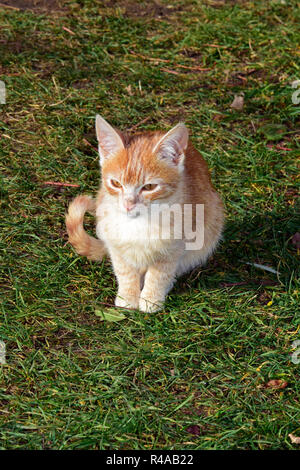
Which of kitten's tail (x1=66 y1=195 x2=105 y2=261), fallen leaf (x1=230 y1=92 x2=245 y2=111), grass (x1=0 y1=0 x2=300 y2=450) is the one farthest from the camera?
fallen leaf (x1=230 y1=92 x2=245 y2=111)

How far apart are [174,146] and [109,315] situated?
0.97 m

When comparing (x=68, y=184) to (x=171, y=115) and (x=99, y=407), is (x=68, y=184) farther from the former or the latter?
(x=99, y=407)

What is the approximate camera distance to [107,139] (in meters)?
3.07

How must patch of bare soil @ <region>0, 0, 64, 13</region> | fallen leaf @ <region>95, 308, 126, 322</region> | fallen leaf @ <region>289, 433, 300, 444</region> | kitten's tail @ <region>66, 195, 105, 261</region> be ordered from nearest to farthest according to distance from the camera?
fallen leaf @ <region>289, 433, 300, 444</region>, fallen leaf @ <region>95, 308, 126, 322</region>, kitten's tail @ <region>66, 195, 105, 261</region>, patch of bare soil @ <region>0, 0, 64, 13</region>

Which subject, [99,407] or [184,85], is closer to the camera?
[99,407]

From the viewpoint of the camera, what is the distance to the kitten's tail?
3.45 m

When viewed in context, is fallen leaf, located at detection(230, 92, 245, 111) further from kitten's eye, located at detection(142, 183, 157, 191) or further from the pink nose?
the pink nose

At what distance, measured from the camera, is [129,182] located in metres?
2.97

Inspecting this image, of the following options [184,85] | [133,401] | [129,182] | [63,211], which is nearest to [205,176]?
[129,182]

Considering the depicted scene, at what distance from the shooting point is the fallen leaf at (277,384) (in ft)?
9.61

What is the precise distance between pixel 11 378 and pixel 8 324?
13.5 inches

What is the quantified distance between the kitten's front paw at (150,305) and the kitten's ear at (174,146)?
29.5 inches

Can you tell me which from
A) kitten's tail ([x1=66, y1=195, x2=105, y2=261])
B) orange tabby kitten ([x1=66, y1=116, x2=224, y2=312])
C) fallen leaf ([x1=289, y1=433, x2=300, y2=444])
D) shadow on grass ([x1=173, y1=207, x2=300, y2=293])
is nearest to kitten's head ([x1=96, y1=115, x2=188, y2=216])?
orange tabby kitten ([x1=66, y1=116, x2=224, y2=312])

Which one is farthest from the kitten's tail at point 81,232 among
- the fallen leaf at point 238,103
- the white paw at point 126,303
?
the fallen leaf at point 238,103
